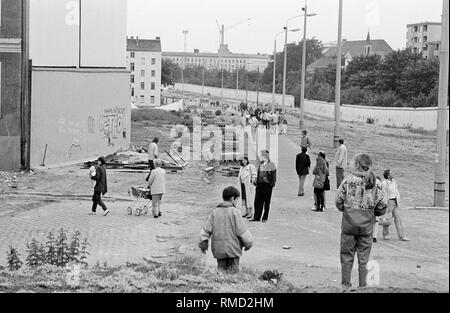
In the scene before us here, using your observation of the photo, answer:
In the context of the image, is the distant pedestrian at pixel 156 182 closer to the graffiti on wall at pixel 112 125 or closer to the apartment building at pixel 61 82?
the apartment building at pixel 61 82

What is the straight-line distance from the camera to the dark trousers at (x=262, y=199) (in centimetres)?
Result: 1645

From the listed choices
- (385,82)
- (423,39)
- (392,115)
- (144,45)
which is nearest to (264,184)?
(392,115)

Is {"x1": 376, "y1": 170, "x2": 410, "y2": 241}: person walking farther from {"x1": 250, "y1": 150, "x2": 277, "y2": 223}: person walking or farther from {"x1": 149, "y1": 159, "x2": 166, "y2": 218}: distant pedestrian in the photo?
{"x1": 149, "y1": 159, "x2": 166, "y2": 218}: distant pedestrian

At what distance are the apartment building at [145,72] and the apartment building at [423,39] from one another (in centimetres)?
4065

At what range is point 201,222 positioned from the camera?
17375 mm

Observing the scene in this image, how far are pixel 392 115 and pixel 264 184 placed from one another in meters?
57.1

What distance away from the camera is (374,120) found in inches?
2982

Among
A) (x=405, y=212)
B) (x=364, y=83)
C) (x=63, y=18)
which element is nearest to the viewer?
(x=405, y=212)

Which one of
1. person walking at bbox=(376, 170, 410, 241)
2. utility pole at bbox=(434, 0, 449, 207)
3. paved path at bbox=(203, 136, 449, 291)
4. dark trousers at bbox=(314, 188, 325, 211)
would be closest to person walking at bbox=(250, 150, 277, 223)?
paved path at bbox=(203, 136, 449, 291)

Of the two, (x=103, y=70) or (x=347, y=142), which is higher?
(x=103, y=70)

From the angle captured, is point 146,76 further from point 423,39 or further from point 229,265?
point 229,265
